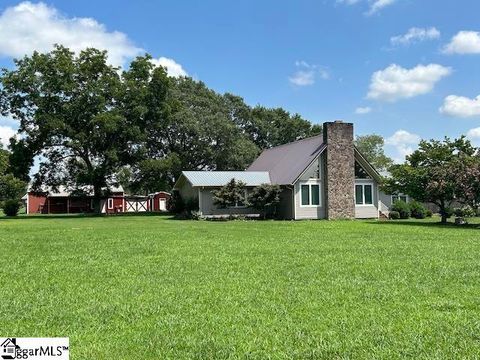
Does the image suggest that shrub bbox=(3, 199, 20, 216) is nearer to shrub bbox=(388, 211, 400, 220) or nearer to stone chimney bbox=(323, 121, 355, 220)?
stone chimney bbox=(323, 121, 355, 220)

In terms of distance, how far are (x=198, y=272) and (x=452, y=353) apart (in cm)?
560

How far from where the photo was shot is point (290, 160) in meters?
36.4

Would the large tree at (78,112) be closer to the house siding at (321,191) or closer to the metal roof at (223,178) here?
the metal roof at (223,178)

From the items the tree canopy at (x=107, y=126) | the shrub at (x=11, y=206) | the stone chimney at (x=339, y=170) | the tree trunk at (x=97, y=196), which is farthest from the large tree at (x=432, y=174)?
the shrub at (x=11, y=206)

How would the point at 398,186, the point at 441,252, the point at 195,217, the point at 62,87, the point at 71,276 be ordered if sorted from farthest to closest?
the point at 62,87, the point at 195,217, the point at 398,186, the point at 441,252, the point at 71,276

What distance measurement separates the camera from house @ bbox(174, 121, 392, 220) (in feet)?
110

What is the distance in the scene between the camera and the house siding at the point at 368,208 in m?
35.0

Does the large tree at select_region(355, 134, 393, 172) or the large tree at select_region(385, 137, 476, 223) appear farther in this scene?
the large tree at select_region(355, 134, 393, 172)

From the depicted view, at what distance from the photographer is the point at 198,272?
969cm

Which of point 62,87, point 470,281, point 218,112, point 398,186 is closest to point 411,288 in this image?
point 470,281

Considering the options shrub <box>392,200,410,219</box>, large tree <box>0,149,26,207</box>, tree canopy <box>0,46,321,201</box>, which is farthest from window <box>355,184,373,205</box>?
large tree <box>0,149,26,207</box>

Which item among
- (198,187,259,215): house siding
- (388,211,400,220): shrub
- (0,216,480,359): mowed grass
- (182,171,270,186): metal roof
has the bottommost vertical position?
(0,216,480,359): mowed grass

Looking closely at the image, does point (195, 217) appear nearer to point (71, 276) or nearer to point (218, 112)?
point (218, 112)

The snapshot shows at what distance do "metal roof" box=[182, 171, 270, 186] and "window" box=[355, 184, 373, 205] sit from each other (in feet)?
20.0
